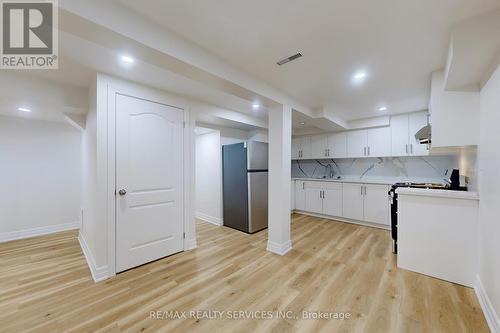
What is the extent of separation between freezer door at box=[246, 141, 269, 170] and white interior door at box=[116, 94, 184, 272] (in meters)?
1.30

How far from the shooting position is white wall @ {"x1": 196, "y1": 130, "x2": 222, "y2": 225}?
4.24 metres

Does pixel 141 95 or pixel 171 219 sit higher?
pixel 141 95

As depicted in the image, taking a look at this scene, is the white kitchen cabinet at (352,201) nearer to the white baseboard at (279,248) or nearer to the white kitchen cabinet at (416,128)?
the white kitchen cabinet at (416,128)

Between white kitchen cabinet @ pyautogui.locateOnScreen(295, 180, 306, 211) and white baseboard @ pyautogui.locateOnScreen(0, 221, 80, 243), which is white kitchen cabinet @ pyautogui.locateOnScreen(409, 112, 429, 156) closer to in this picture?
white kitchen cabinet @ pyautogui.locateOnScreen(295, 180, 306, 211)

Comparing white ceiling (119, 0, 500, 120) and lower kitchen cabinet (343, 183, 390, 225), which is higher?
white ceiling (119, 0, 500, 120)

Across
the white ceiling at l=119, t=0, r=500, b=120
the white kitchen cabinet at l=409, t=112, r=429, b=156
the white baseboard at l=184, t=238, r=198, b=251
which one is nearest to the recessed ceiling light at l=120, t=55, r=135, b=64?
the white ceiling at l=119, t=0, r=500, b=120

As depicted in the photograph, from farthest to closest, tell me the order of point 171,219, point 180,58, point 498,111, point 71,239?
point 71,239 < point 171,219 < point 180,58 < point 498,111

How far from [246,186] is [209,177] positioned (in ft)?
3.75

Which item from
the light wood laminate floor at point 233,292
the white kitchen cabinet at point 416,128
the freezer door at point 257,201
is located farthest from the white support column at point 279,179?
the white kitchen cabinet at point 416,128

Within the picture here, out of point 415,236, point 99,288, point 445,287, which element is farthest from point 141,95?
point 445,287

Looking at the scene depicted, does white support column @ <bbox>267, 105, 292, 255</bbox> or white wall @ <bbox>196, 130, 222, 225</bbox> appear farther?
white wall @ <bbox>196, 130, 222, 225</bbox>

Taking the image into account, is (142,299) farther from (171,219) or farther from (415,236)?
(415,236)

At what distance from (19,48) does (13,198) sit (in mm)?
3103

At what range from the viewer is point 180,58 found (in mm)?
1642
